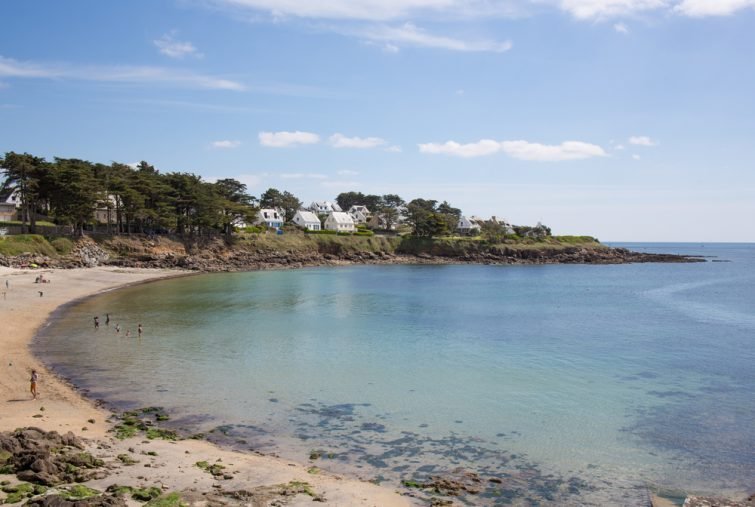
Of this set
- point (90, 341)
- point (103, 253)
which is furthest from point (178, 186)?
point (90, 341)

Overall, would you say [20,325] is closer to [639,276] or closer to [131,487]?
[131,487]

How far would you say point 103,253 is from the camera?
290 feet

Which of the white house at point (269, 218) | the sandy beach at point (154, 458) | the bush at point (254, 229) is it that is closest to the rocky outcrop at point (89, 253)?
the bush at point (254, 229)

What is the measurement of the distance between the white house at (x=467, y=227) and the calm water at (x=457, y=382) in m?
98.5

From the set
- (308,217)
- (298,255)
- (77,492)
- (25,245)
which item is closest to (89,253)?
(25,245)

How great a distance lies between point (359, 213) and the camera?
177m

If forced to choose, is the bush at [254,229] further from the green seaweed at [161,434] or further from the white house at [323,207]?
the green seaweed at [161,434]

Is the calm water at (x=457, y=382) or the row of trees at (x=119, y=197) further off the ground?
the row of trees at (x=119, y=197)

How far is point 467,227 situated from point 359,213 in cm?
3679

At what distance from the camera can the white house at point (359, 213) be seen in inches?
6796

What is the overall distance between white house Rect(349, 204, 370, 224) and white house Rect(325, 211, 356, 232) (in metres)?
19.7

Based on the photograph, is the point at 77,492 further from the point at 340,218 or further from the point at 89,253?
the point at 340,218

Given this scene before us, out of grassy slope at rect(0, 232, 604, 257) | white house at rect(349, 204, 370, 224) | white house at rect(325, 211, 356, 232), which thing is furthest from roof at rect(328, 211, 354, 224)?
white house at rect(349, 204, 370, 224)

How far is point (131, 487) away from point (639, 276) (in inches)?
4214
